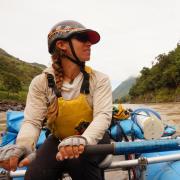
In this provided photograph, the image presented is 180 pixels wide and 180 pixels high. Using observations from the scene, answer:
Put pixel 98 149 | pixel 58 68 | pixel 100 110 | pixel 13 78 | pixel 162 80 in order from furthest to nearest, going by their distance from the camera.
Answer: pixel 13 78 < pixel 162 80 < pixel 58 68 < pixel 100 110 < pixel 98 149

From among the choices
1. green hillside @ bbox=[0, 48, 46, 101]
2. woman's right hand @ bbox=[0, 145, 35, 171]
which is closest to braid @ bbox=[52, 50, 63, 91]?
woman's right hand @ bbox=[0, 145, 35, 171]

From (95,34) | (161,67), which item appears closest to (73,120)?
(95,34)

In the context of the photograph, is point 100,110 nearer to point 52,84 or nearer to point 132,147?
point 52,84

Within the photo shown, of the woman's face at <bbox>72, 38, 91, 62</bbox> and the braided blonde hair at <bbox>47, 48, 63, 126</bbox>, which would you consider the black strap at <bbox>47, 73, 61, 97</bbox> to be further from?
the woman's face at <bbox>72, 38, 91, 62</bbox>

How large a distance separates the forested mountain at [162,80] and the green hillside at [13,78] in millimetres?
29985

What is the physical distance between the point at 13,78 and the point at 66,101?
8367 cm

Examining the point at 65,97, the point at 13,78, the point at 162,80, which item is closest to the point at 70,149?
the point at 65,97

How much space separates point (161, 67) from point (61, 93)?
74.0 m

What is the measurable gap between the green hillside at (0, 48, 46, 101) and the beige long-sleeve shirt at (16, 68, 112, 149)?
75.0 m

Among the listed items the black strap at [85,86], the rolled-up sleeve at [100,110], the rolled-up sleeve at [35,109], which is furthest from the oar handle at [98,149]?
the black strap at [85,86]

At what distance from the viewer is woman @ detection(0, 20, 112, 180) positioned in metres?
2.29

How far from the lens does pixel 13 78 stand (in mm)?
83938

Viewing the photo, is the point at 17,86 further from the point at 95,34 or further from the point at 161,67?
the point at 95,34

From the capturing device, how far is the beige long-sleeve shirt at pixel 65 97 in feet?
8.05
